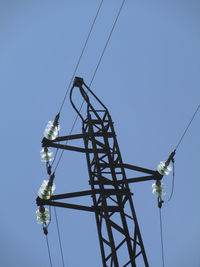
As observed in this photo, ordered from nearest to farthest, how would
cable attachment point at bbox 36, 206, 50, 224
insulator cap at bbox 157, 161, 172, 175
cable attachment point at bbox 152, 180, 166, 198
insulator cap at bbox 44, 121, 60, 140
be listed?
cable attachment point at bbox 36, 206, 50, 224
insulator cap at bbox 157, 161, 172, 175
cable attachment point at bbox 152, 180, 166, 198
insulator cap at bbox 44, 121, 60, 140

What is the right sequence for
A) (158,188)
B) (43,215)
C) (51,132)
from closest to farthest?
(43,215) → (158,188) → (51,132)

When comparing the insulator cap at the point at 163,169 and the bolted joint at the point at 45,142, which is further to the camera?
the bolted joint at the point at 45,142

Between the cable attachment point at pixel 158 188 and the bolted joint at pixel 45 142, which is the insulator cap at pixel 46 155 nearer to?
the bolted joint at pixel 45 142

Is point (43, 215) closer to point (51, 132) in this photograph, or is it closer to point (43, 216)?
point (43, 216)

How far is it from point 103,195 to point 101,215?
525 millimetres

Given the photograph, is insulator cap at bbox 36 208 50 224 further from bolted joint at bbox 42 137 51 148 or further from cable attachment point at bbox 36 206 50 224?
bolted joint at bbox 42 137 51 148

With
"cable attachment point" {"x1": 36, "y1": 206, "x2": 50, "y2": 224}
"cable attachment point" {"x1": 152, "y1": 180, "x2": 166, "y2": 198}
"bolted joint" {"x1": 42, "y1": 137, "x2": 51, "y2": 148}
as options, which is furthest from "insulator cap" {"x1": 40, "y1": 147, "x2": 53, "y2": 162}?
"cable attachment point" {"x1": 152, "y1": 180, "x2": 166, "y2": 198}

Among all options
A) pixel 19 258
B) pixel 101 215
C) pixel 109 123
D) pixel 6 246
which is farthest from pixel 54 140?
pixel 6 246

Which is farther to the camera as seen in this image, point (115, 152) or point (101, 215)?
point (115, 152)

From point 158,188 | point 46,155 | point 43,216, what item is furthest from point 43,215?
point 158,188

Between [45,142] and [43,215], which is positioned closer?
[43,215]

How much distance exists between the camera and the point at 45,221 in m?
7.43

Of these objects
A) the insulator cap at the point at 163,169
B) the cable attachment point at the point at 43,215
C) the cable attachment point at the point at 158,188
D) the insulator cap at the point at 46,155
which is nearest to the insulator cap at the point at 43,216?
the cable attachment point at the point at 43,215

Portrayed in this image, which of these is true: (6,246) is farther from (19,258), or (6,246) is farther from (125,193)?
(125,193)
